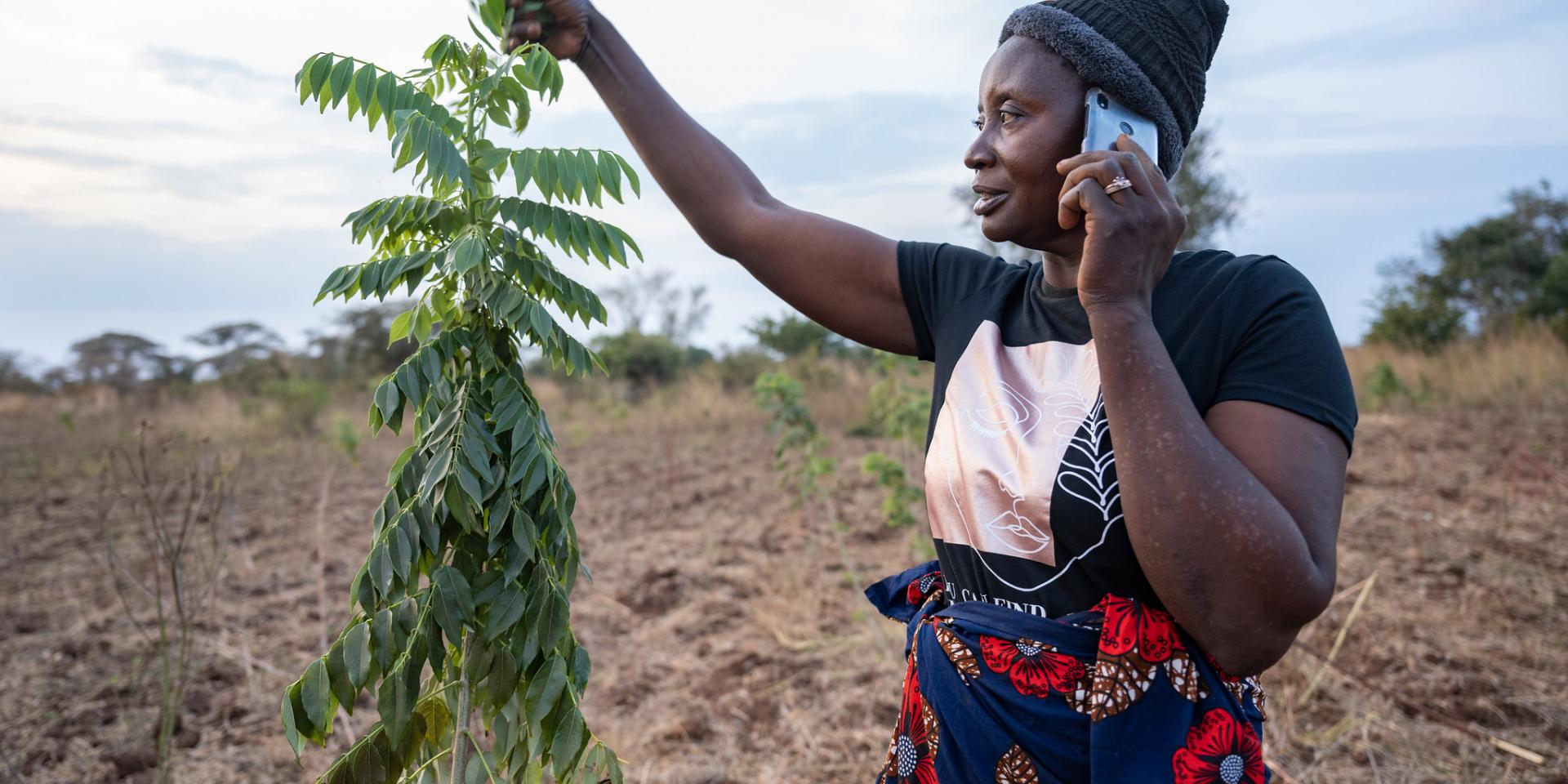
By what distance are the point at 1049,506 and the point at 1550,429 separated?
11.6m

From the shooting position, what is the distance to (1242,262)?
4.27 ft

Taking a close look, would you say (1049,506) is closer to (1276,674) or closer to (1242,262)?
(1242,262)

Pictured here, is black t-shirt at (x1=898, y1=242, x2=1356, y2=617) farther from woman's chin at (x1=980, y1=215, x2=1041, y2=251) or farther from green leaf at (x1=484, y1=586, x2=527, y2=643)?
green leaf at (x1=484, y1=586, x2=527, y2=643)

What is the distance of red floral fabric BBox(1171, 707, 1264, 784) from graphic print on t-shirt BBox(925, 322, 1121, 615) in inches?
9.5

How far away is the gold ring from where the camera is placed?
1158 mm

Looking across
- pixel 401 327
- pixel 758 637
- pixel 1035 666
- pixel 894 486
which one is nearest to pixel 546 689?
pixel 401 327

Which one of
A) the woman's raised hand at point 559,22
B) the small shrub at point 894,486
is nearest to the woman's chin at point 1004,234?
the woman's raised hand at point 559,22

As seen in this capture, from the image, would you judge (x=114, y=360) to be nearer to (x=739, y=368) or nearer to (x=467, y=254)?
(x=739, y=368)

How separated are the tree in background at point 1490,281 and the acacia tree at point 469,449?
19202 millimetres

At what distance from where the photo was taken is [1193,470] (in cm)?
110

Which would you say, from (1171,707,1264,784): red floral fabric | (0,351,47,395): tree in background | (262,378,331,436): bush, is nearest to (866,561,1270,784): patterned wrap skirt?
(1171,707,1264,784): red floral fabric

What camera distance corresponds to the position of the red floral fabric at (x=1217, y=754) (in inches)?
47.1

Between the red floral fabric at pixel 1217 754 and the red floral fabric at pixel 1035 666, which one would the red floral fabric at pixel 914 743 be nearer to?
the red floral fabric at pixel 1035 666

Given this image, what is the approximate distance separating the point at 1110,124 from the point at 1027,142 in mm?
120
